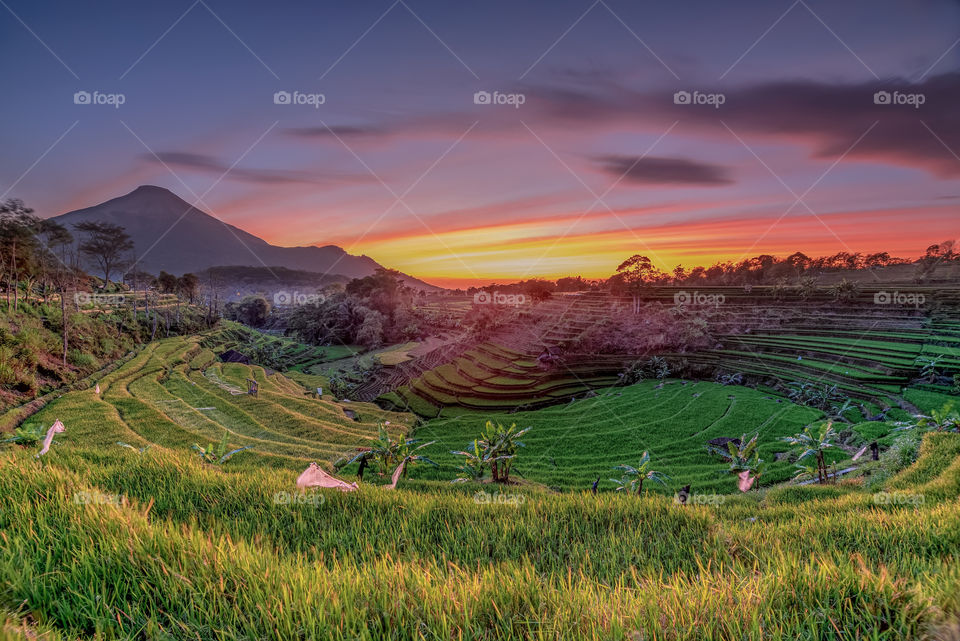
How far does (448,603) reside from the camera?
115 cm

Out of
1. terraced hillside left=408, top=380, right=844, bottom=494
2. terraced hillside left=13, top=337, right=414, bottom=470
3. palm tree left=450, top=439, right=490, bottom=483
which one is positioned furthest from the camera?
terraced hillside left=408, top=380, right=844, bottom=494

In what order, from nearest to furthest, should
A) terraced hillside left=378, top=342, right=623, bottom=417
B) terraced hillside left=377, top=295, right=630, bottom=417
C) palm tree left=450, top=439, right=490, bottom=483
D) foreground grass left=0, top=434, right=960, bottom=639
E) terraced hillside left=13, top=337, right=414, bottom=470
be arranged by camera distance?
foreground grass left=0, top=434, right=960, bottom=639 < palm tree left=450, top=439, right=490, bottom=483 < terraced hillside left=13, top=337, right=414, bottom=470 < terraced hillside left=378, top=342, right=623, bottom=417 < terraced hillside left=377, top=295, right=630, bottom=417

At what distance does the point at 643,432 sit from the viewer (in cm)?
2605

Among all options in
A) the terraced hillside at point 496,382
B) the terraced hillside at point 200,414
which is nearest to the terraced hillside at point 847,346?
the terraced hillside at point 496,382

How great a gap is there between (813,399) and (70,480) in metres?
40.6

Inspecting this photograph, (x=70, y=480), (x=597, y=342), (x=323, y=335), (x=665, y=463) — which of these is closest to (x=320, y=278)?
(x=323, y=335)

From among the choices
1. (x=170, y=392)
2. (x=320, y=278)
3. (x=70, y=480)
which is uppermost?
(x=320, y=278)

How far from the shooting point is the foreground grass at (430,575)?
1032 mm

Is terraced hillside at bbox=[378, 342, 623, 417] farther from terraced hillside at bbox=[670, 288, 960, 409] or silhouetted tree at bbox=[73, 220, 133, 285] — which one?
silhouetted tree at bbox=[73, 220, 133, 285]

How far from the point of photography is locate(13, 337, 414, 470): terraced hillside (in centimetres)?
1405

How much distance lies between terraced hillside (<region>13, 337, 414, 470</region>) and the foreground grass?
9.24m

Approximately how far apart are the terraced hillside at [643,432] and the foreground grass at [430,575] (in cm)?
1373

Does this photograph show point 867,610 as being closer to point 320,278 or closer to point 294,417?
point 294,417

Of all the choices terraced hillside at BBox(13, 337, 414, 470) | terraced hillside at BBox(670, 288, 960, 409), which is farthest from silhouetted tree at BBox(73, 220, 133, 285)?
terraced hillside at BBox(670, 288, 960, 409)
